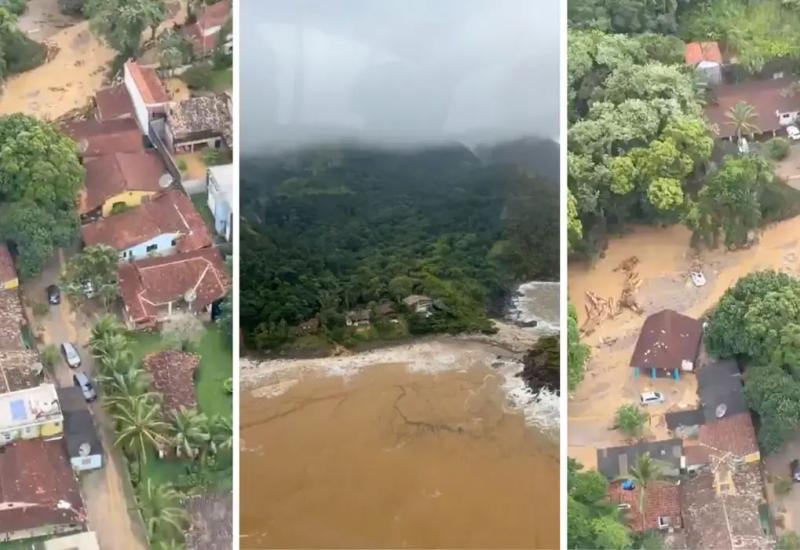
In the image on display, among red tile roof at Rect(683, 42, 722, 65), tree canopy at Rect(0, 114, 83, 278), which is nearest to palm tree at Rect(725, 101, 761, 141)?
red tile roof at Rect(683, 42, 722, 65)

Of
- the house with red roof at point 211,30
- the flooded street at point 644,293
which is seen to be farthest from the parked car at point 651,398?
the house with red roof at point 211,30

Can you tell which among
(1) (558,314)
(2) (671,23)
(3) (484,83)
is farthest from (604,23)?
(1) (558,314)

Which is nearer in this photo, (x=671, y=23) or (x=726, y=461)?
(x=726, y=461)

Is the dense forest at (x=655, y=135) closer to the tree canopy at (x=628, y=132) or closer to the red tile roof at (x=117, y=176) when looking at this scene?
the tree canopy at (x=628, y=132)

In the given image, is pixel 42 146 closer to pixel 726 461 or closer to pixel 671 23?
pixel 671 23

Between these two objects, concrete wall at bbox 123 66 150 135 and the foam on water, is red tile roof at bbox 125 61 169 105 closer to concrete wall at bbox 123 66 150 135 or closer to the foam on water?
Result: concrete wall at bbox 123 66 150 135

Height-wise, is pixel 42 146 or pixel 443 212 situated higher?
pixel 42 146
